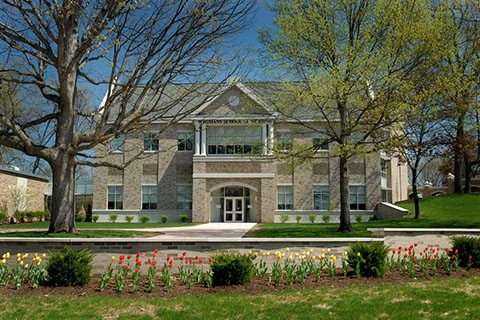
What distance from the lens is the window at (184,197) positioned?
31688 millimetres

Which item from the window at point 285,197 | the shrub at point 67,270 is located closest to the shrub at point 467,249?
the shrub at point 67,270

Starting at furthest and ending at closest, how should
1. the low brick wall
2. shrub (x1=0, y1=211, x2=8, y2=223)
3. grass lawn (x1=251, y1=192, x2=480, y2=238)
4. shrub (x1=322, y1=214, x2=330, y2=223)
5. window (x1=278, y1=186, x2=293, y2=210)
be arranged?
window (x1=278, y1=186, x2=293, y2=210)
shrub (x1=322, y1=214, x2=330, y2=223)
shrub (x1=0, y1=211, x2=8, y2=223)
grass lawn (x1=251, y1=192, x2=480, y2=238)
the low brick wall

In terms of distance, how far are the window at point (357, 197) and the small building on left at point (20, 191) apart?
75.1 feet

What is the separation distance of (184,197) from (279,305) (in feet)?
84.1

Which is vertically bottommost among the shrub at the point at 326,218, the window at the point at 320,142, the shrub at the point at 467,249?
the shrub at the point at 326,218

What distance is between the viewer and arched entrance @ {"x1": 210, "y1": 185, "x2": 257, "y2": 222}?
100ft

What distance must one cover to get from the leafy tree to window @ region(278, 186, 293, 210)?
15507 millimetres

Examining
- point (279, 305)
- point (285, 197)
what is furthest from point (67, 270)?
point (285, 197)

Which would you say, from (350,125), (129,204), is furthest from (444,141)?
(129,204)

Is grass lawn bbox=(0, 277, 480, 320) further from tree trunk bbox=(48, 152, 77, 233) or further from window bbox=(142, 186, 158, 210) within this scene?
window bbox=(142, 186, 158, 210)

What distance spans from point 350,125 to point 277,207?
1680cm

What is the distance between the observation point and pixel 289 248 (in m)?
9.21

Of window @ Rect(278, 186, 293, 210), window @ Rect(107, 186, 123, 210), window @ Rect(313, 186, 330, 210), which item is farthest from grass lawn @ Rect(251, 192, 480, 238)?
window @ Rect(107, 186, 123, 210)

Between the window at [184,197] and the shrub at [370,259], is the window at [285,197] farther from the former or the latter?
the shrub at [370,259]
